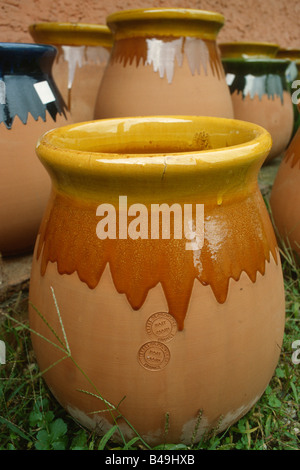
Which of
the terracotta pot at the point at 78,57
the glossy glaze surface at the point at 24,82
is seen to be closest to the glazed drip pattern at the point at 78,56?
the terracotta pot at the point at 78,57

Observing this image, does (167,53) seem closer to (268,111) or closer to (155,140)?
(155,140)

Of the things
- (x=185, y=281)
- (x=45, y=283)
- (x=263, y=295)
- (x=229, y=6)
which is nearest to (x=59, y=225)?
(x=45, y=283)

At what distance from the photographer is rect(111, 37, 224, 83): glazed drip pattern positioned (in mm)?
1420

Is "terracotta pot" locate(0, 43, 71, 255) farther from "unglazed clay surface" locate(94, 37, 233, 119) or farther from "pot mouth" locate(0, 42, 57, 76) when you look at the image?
"unglazed clay surface" locate(94, 37, 233, 119)

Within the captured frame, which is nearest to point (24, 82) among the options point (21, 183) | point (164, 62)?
point (21, 183)

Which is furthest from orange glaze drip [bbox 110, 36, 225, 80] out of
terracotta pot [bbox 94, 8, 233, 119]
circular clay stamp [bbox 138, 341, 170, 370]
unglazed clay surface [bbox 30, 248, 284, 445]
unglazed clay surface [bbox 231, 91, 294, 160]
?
circular clay stamp [bbox 138, 341, 170, 370]

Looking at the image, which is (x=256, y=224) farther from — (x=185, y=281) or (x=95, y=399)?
(x=95, y=399)

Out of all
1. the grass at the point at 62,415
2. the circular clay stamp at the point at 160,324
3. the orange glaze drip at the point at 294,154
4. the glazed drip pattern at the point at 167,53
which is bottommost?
the grass at the point at 62,415

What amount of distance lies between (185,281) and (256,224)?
170mm

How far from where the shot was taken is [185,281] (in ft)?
2.30

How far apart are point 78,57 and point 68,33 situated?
89 millimetres

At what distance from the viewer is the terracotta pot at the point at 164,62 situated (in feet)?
4.57

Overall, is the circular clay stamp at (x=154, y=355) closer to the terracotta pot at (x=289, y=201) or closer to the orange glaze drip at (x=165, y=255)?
the orange glaze drip at (x=165, y=255)

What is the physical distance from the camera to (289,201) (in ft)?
4.56
